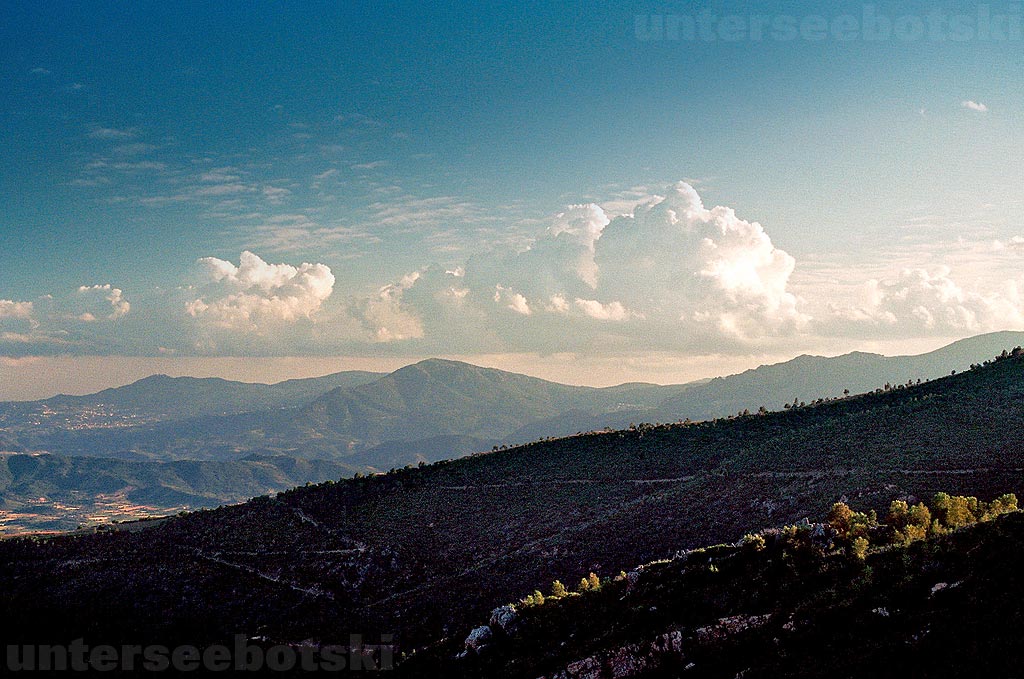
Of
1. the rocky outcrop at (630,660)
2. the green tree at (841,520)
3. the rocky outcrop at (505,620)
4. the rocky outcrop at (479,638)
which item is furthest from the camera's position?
the rocky outcrop at (505,620)

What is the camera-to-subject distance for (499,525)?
3546 inches

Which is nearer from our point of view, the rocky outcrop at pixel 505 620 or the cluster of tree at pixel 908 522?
the cluster of tree at pixel 908 522

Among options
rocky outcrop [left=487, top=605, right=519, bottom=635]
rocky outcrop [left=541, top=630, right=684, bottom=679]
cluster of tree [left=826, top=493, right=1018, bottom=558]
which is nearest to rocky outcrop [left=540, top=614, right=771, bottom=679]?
rocky outcrop [left=541, top=630, right=684, bottom=679]

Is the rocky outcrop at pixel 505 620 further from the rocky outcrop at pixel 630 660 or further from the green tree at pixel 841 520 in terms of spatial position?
the green tree at pixel 841 520

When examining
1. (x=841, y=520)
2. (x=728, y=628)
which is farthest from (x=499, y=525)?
(x=728, y=628)

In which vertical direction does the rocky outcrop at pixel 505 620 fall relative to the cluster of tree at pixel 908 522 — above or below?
Result: below

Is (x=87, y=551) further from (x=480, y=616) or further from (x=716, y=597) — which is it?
(x=716, y=597)

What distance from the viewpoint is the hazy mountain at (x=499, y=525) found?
66.9 m

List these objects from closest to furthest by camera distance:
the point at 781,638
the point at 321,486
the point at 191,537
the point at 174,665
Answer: the point at 781,638 < the point at 174,665 < the point at 191,537 < the point at 321,486

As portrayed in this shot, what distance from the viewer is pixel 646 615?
3603 cm

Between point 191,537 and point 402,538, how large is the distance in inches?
1505

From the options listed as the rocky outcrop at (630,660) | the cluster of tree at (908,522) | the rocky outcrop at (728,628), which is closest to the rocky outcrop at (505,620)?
the rocky outcrop at (630,660)

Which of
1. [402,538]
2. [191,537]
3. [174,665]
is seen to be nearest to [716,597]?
[174,665]

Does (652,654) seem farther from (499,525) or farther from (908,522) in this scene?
(499,525)
